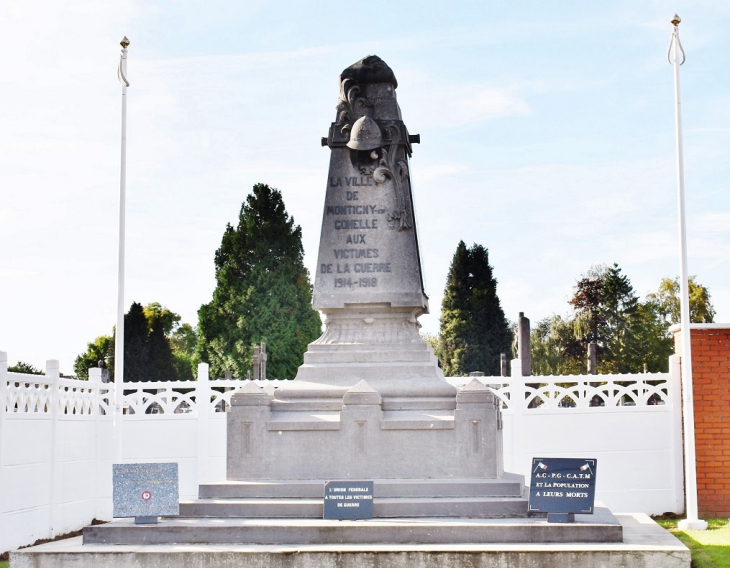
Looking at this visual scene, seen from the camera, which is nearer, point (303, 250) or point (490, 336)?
point (303, 250)

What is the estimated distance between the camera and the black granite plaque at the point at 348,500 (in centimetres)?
908

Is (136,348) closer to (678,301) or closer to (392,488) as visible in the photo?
(678,301)

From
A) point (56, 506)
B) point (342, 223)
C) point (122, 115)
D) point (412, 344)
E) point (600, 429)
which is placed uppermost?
point (122, 115)

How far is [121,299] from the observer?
16.5m

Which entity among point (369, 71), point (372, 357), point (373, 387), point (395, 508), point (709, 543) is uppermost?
point (369, 71)

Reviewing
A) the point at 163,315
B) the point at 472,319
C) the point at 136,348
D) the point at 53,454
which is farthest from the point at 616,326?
the point at 53,454

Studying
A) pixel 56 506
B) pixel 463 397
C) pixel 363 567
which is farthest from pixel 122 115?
pixel 363 567

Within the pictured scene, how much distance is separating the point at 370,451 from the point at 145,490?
7.74 feet

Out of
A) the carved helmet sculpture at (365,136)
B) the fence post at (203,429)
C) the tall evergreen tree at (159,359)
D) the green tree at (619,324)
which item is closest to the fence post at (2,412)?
the fence post at (203,429)

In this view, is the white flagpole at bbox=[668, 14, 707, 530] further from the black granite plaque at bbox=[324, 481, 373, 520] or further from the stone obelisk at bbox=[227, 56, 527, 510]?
the black granite plaque at bbox=[324, 481, 373, 520]

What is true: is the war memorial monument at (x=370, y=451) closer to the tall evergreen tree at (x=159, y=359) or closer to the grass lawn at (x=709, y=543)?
the grass lawn at (x=709, y=543)

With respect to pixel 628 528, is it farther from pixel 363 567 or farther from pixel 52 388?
pixel 52 388

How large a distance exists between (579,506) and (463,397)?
66.9 inches

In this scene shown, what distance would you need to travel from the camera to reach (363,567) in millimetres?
8312
